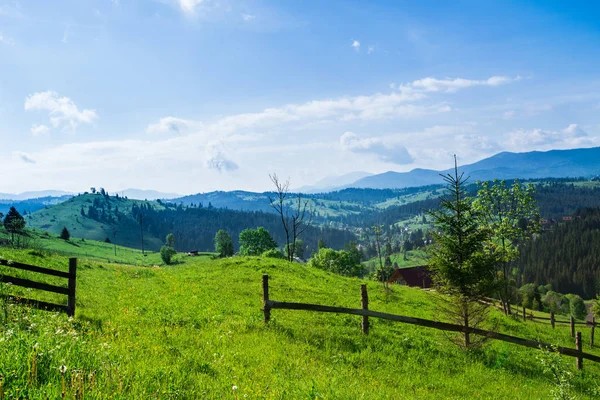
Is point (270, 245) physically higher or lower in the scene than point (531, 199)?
lower

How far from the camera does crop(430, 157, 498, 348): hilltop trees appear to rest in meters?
16.4

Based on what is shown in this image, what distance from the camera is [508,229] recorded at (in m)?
39.4

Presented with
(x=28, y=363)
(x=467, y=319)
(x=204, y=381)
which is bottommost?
(x=467, y=319)

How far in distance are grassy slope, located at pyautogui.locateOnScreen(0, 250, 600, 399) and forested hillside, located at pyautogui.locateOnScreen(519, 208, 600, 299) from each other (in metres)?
182

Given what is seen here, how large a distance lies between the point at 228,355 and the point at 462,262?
1139cm

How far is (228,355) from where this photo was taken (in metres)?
10.5

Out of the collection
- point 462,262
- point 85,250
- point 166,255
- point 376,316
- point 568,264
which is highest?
point 462,262

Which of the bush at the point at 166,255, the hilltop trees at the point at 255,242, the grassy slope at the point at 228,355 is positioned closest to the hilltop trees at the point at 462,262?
the grassy slope at the point at 228,355

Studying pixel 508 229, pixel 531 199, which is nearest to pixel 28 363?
pixel 508 229

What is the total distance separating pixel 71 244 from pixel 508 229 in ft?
529

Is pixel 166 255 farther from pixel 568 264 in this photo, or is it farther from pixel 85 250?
pixel 568 264

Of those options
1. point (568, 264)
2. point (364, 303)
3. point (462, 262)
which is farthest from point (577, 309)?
point (364, 303)

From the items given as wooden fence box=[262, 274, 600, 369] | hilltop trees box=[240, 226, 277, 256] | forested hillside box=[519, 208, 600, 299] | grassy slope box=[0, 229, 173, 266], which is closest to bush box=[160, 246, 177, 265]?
grassy slope box=[0, 229, 173, 266]

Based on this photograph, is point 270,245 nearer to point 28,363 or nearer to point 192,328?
point 192,328
